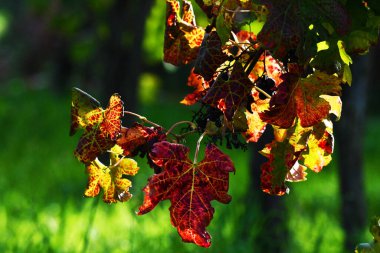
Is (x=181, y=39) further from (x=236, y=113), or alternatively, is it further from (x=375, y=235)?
(x=375, y=235)

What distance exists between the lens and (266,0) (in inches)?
47.6

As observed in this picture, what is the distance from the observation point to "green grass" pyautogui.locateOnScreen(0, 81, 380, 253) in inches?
155

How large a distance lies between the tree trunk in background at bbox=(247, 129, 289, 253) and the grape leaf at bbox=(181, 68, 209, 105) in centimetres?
235

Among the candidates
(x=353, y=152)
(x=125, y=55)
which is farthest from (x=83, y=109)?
(x=125, y=55)

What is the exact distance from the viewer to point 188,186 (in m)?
1.34

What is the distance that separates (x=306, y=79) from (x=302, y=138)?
12 centimetres

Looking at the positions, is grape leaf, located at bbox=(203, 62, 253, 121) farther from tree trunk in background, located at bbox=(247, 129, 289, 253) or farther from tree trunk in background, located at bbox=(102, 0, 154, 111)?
tree trunk in background, located at bbox=(102, 0, 154, 111)

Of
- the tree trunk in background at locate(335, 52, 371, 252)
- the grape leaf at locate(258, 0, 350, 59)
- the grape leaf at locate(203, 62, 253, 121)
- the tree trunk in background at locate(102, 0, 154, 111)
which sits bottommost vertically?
the tree trunk in background at locate(102, 0, 154, 111)

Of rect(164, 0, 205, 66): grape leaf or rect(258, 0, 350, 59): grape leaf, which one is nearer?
rect(258, 0, 350, 59): grape leaf

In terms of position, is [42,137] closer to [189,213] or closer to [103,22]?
[103,22]

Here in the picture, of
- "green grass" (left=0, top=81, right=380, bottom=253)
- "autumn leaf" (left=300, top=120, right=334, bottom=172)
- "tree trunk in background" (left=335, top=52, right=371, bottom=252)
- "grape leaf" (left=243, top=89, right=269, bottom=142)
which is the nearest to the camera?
"autumn leaf" (left=300, top=120, right=334, bottom=172)

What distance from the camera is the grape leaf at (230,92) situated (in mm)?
1307

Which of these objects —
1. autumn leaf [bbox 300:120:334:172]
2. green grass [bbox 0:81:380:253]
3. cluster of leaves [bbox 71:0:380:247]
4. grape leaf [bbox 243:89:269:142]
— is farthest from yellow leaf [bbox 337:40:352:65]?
green grass [bbox 0:81:380:253]

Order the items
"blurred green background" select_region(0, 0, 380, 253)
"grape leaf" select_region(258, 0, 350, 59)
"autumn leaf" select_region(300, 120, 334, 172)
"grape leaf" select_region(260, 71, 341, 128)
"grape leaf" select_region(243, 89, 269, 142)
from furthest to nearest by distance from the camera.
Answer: "blurred green background" select_region(0, 0, 380, 253) < "grape leaf" select_region(243, 89, 269, 142) < "autumn leaf" select_region(300, 120, 334, 172) < "grape leaf" select_region(260, 71, 341, 128) < "grape leaf" select_region(258, 0, 350, 59)
